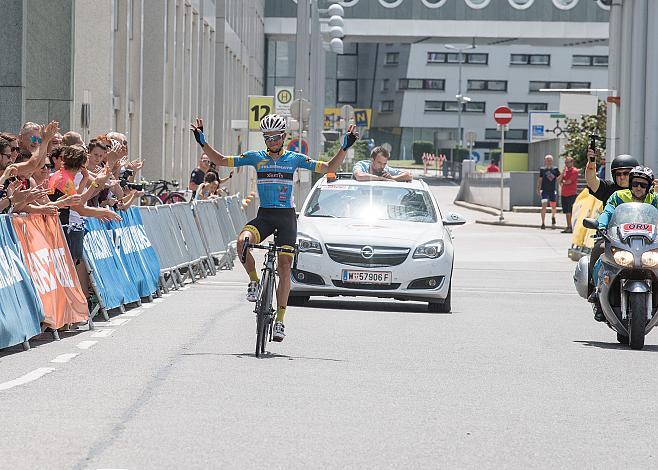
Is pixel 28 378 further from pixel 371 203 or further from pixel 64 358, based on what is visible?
pixel 371 203

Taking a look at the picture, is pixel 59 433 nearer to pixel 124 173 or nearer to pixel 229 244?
pixel 124 173

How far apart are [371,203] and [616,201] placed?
4.68 metres

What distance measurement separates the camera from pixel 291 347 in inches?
520

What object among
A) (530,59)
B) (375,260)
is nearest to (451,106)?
(530,59)

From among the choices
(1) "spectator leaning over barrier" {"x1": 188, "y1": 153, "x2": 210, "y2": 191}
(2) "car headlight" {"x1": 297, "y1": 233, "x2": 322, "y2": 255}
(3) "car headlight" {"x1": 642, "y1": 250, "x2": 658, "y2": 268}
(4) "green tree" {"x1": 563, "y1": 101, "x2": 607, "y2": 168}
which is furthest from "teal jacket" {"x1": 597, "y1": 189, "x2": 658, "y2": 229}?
(4) "green tree" {"x1": 563, "y1": 101, "x2": 607, "y2": 168}

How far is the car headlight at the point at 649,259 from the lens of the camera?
13.7m

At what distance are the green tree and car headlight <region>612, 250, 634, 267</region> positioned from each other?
125 ft

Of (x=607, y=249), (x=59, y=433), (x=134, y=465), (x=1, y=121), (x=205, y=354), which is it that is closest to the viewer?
(x=134, y=465)

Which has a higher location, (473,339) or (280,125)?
(280,125)

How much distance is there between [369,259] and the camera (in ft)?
57.1

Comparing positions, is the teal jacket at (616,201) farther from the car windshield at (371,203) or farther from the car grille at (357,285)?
the car windshield at (371,203)

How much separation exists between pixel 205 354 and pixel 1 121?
14.7m

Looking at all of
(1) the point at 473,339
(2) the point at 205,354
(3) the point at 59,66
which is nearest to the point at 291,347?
(2) the point at 205,354

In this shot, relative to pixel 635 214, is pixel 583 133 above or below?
above
